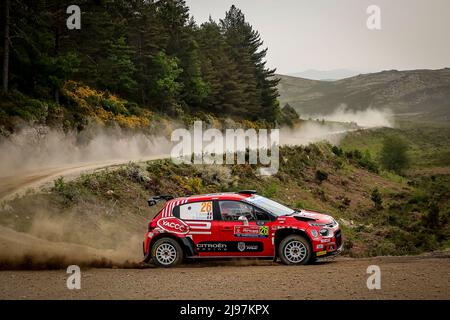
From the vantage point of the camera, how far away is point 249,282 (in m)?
9.20

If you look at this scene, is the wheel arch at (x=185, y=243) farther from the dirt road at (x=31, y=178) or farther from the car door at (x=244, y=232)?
the dirt road at (x=31, y=178)

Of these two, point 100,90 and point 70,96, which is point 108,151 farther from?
point 100,90

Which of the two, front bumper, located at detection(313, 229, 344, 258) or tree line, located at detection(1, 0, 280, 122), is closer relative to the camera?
front bumper, located at detection(313, 229, 344, 258)

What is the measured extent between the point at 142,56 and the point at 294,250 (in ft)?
114

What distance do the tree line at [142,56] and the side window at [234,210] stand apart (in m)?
18.5

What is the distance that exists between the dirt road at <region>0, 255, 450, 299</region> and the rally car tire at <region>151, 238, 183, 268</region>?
355 mm

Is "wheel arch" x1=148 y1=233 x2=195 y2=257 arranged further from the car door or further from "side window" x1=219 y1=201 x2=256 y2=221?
"side window" x1=219 y1=201 x2=256 y2=221

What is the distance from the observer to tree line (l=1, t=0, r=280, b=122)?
27.4 meters

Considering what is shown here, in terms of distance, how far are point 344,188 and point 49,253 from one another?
25930mm

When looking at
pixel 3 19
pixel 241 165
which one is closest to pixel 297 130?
pixel 241 165

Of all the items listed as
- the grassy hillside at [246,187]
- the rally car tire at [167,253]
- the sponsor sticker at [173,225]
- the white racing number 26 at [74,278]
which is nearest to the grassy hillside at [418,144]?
the grassy hillside at [246,187]

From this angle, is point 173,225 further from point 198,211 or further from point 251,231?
point 251,231

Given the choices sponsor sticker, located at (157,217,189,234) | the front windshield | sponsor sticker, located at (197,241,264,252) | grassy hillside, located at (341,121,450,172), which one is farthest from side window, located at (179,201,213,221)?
grassy hillside, located at (341,121,450,172)

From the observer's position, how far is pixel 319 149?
42.3 m
